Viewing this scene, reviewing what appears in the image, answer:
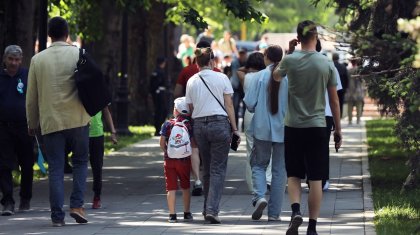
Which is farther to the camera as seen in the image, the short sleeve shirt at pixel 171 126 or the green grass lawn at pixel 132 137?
the green grass lawn at pixel 132 137

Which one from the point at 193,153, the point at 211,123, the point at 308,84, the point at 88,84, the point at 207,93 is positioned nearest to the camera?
the point at 308,84

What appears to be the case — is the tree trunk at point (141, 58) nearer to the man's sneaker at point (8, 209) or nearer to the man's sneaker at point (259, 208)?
the man's sneaker at point (8, 209)

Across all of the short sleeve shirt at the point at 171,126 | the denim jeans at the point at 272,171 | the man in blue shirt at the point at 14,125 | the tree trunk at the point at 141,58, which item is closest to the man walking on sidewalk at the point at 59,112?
the short sleeve shirt at the point at 171,126

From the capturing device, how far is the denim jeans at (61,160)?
13.0m

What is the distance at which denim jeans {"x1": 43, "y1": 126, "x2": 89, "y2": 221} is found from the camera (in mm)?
13000

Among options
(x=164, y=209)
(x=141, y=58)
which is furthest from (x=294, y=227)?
(x=141, y=58)

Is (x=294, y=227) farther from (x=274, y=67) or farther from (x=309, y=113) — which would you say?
(x=274, y=67)

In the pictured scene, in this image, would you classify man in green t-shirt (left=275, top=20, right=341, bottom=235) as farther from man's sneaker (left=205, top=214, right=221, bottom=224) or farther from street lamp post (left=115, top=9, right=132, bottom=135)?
street lamp post (left=115, top=9, right=132, bottom=135)

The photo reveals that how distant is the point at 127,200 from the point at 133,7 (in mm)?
4709

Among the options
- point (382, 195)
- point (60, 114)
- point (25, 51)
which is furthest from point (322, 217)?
point (25, 51)

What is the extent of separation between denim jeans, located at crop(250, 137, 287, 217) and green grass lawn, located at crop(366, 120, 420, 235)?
3.25ft

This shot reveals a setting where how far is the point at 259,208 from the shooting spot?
522 inches

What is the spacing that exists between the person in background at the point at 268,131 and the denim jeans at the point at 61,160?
174 cm

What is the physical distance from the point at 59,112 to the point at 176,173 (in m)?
1.36
